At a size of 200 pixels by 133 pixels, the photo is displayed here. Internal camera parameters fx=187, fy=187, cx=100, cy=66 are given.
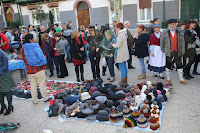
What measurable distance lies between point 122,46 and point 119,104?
1.80 m

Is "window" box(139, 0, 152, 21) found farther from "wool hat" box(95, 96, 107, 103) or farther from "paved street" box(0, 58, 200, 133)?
"wool hat" box(95, 96, 107, 103)

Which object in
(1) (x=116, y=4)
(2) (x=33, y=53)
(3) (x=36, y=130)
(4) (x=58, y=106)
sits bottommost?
(3) (x=36, y=130)

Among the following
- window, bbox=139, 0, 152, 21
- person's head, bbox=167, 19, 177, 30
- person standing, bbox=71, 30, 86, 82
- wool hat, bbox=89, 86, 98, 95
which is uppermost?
window, bbox=139, 0, 152, 21

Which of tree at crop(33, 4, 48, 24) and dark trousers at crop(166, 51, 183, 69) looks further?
tree at crop(33, 4, 48, 24)

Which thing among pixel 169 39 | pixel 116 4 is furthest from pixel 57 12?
pixel 169 39

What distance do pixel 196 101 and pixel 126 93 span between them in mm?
1587

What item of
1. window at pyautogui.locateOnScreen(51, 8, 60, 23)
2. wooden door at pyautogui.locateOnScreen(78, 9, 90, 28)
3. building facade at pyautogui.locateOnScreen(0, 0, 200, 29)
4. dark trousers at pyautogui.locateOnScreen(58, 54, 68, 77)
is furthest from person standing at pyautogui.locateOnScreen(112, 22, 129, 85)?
window at pyautogui.locateOnScreen(51, 8, 60, 23)

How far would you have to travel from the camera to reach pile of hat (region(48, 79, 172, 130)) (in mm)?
3594

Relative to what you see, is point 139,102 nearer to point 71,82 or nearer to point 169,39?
point 169,39

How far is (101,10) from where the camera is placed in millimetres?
14930

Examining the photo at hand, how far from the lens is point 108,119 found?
148 inches

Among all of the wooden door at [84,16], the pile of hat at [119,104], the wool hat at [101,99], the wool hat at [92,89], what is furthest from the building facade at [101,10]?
the wool hat at [101,99]

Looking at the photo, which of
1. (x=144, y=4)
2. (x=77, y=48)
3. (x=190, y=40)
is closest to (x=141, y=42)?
(x=190, y=40)

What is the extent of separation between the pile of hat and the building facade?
9144mm
